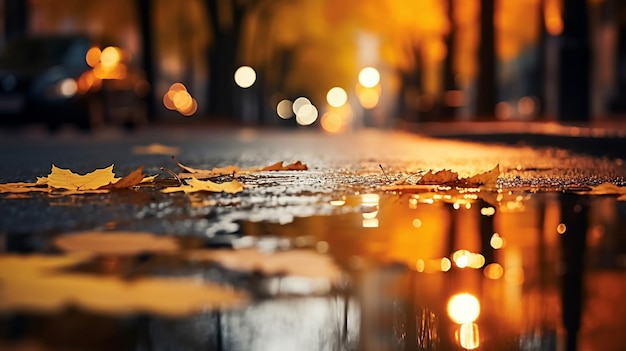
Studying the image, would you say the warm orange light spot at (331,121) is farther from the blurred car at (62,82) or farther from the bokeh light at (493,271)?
the bokeh light at (493,271)

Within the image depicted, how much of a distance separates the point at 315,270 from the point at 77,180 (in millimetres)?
2978

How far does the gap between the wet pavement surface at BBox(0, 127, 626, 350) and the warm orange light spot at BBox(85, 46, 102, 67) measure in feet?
44.1

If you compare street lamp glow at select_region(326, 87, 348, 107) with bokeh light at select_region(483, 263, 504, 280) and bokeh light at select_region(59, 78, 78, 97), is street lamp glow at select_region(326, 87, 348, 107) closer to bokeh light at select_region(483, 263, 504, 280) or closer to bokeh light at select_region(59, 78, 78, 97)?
bokeh light at select_region(59, 78, 78, 97)

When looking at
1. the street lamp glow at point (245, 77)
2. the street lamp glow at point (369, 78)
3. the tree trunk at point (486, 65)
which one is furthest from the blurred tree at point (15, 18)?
the street lamp glow at point (369, 78)

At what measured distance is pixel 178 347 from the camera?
206 cm

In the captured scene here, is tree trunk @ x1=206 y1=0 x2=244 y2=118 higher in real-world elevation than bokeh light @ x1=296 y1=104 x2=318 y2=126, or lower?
higher

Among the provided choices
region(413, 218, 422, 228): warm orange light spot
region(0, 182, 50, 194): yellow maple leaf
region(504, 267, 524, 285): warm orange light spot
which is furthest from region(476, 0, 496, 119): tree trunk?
region(504, 267, 524, 285): warm orange light spot

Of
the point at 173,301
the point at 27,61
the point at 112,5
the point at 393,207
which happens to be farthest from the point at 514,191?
the point at 112,5

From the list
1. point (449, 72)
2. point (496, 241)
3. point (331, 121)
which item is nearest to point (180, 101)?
point (449, 72)

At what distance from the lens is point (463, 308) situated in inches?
99.4

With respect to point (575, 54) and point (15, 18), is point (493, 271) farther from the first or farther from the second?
point (15, 18)

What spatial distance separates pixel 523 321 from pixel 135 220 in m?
2.05

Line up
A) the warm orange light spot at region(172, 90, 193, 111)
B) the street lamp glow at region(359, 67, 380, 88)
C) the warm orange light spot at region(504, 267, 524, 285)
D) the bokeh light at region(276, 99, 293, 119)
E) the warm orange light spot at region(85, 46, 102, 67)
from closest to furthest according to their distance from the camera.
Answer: the warm orange light spot at region(504, 267, 524, 285) → the warm orange light spot at region(85, 46, 102, 67) → the warm orange light spot at region(172, 90, 193, 111) → the street lamp glow at region(359, 67, 380, 88) → the bokeh light at region(276, 99, 293, 119)

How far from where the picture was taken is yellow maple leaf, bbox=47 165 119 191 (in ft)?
18.3
